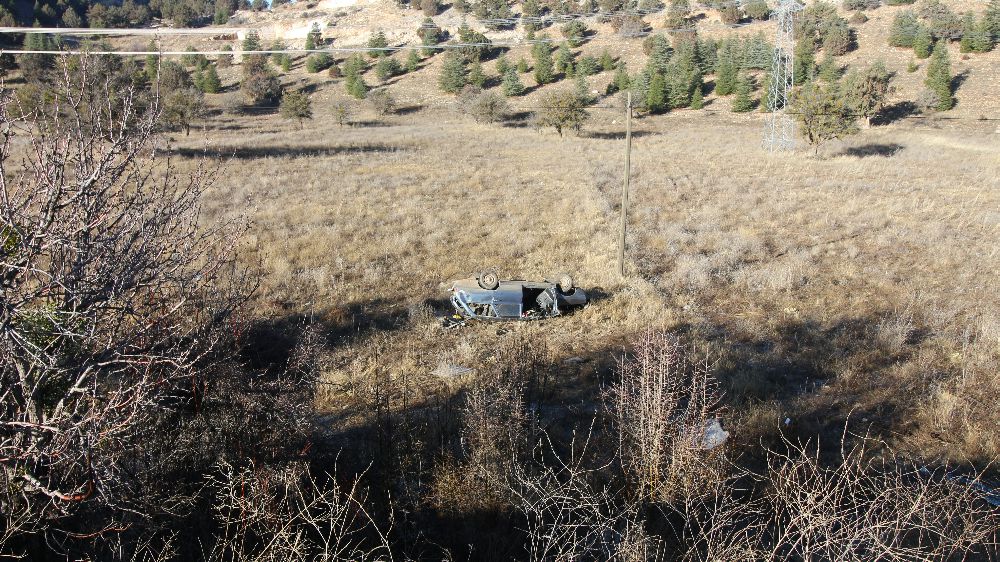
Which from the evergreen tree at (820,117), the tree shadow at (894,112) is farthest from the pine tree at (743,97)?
the evergreen tree at (820,117)

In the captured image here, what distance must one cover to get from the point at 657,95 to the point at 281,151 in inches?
1252

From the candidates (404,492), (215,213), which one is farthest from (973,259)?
(215,213)

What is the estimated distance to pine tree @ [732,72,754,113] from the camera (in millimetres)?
43781

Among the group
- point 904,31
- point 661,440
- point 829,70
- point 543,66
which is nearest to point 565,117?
point 543,66

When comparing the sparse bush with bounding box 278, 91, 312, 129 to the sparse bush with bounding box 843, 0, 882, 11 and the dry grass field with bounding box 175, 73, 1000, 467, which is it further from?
the sparse bush with bounding box 843, 0, 882, 11

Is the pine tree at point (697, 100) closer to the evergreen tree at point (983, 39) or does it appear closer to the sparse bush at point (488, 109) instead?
the sparse bush at point (488, 109)

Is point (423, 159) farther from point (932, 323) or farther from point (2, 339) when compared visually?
point (2, 339)

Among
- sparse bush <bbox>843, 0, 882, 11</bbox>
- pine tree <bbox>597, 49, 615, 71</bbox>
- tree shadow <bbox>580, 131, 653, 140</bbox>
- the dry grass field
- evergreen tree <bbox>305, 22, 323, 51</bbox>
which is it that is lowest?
the dry grass field

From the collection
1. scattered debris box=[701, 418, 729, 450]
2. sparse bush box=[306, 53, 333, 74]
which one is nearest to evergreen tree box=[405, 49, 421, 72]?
sparse bush box=[306, 53, 333, 74]

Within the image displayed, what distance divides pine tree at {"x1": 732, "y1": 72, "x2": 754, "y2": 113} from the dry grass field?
17.6m

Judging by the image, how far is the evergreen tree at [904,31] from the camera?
49906 mm

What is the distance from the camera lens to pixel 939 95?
1542 inches

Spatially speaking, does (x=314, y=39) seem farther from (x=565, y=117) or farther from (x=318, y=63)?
(x=565, y=117)

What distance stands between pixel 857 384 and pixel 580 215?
1052 cm
